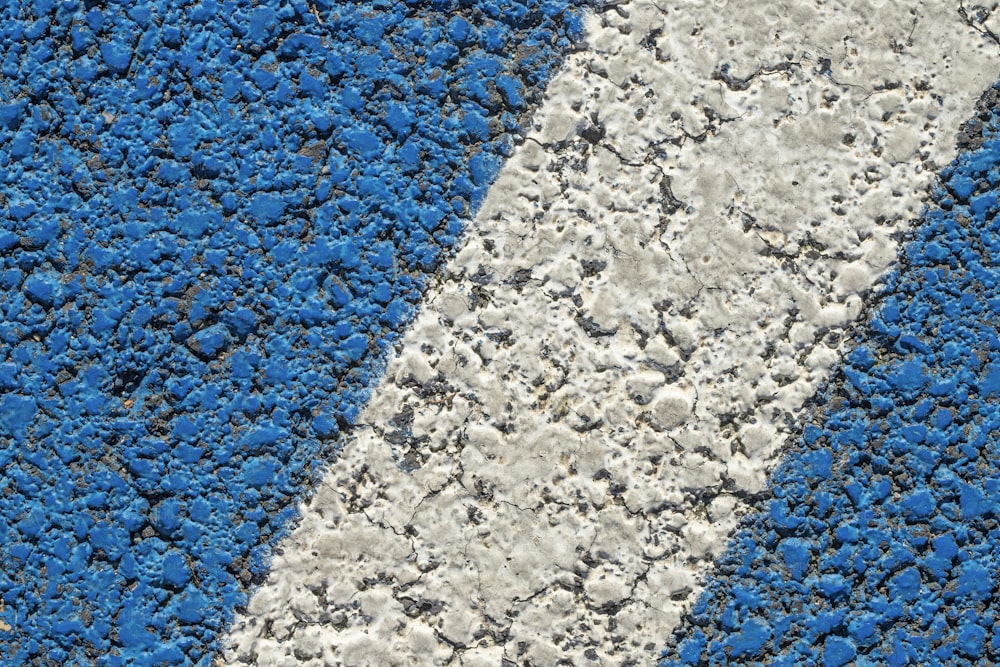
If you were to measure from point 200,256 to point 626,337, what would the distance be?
0.99 m

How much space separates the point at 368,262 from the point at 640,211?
63 centimetres

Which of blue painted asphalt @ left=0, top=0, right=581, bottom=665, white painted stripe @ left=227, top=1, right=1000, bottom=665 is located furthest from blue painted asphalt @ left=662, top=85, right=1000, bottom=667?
blue painted asphalt @ left=0, top=0, right=581, bottom=665

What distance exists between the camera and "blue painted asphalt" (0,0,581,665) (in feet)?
7.23

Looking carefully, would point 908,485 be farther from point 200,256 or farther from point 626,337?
point 200,256

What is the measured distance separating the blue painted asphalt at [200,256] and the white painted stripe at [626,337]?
4.8 inches

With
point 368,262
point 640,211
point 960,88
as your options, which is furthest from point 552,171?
point 960,88

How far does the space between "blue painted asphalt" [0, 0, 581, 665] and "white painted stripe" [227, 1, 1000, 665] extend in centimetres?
12

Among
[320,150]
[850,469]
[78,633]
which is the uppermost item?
[320,150]

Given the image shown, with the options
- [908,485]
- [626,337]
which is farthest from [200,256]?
[908,485]

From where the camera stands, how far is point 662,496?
2.21 meters

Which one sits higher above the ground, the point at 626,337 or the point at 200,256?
the point at 626,337

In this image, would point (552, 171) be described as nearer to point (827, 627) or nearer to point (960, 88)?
point (960, 88)

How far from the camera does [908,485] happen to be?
7.34 ft

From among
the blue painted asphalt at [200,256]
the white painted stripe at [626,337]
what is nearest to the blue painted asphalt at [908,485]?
the white painted stripe at [626,337]
